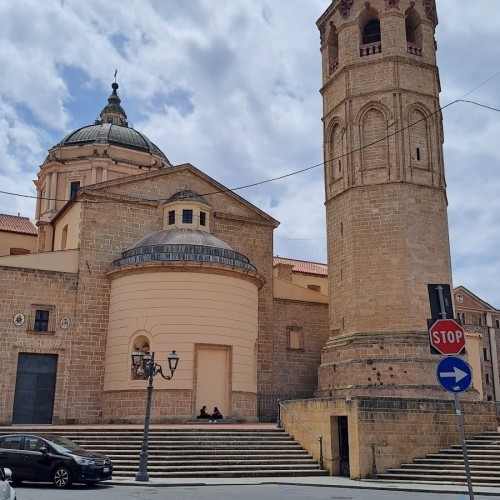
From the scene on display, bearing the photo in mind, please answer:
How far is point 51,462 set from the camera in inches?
567

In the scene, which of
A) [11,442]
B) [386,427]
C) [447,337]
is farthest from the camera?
[386,427]

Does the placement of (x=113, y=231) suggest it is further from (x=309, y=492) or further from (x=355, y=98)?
(x=309, y=492)

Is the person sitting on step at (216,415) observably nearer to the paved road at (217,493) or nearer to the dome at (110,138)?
the paved road at (217,493)

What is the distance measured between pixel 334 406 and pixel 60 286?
13.4 m

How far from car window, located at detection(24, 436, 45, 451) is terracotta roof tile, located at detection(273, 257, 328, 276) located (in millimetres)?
27989

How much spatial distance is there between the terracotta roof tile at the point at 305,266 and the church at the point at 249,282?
1314 cm

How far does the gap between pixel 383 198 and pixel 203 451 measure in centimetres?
1270

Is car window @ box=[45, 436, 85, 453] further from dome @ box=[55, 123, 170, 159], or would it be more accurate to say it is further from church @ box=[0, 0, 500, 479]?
dome @ box=[55, 123, 170, 159]

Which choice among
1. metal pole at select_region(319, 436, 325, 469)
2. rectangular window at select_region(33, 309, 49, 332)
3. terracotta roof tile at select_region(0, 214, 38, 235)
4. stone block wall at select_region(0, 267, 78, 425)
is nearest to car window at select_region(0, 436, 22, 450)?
metal pole at select_region(319, 436, 325, 469)

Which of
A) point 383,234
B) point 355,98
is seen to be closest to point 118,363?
point 383,234

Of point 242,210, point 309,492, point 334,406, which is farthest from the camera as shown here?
point 242,210

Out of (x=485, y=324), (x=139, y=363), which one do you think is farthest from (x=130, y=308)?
(x=485, y=324)

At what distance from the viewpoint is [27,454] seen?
14672mm

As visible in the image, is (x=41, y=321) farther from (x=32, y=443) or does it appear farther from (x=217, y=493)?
(x=217, y=493)
